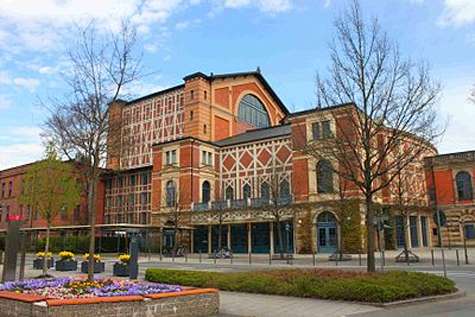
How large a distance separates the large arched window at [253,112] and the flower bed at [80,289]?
60695 mm

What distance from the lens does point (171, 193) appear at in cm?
5719

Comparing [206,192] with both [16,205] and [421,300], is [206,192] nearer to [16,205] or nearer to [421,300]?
[16,205]

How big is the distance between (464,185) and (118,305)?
55559 millimetres

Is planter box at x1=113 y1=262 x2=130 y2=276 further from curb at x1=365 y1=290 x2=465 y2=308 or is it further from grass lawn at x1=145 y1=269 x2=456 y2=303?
curb at x1=365 y1=290 x2=465 y2=308

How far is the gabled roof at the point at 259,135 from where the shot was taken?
5551 centimetres

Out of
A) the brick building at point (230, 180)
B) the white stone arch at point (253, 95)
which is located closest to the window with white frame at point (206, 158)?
the brick building at point (230, 180)

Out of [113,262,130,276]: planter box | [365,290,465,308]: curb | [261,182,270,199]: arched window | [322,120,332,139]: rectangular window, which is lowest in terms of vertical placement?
[365,290,465,308]: curb

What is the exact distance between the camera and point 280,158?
52938 millimetres

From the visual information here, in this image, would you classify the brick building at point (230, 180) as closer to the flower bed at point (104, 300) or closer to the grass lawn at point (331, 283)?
the grass lawn at point (331, 283)

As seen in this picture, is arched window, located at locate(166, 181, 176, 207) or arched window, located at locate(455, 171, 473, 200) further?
arched window, located at locate(166, 181, 176, 207)

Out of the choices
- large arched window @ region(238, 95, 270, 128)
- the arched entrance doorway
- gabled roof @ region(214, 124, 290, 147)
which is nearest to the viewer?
the arched entrance doorway

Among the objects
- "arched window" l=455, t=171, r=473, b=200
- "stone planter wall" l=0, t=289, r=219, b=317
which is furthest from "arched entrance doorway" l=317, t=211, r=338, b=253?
"stone planter wall" l=0, t=289, r=219, b=317

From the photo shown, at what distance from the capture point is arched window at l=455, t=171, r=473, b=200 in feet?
182

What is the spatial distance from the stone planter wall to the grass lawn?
3.47m
